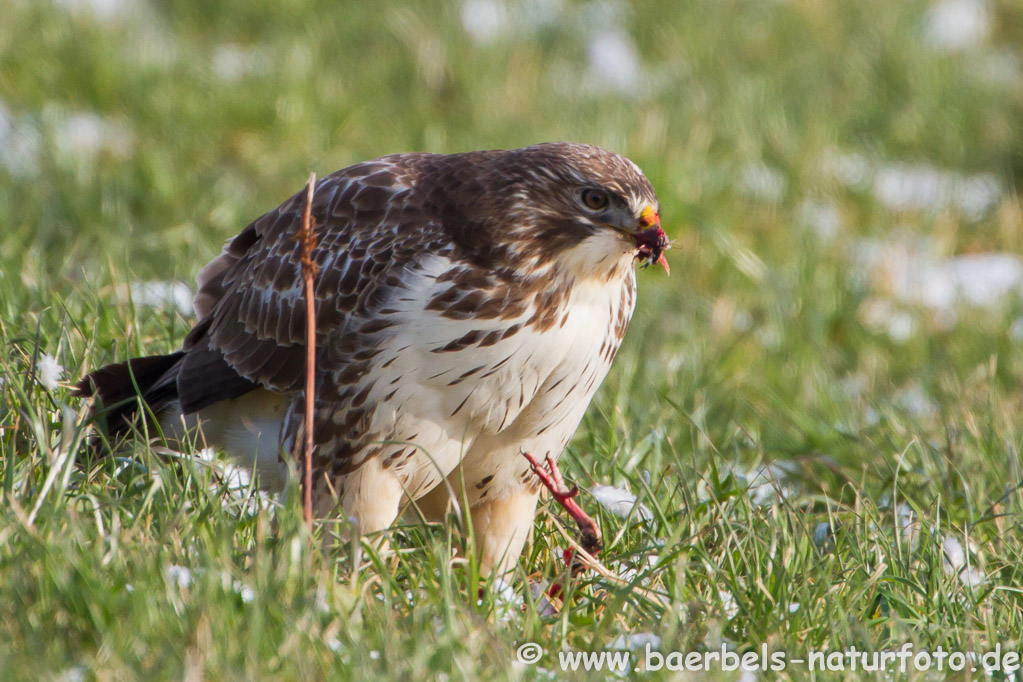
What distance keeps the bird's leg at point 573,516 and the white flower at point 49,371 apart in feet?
4.54

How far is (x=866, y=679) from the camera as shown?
2861 mm

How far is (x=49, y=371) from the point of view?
148 inches

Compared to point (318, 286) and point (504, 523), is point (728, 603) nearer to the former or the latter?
point (504, 523)

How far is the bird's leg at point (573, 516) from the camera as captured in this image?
10.7 feet

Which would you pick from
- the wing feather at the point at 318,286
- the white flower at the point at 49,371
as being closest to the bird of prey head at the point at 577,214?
the wing feather at the point at 318,286

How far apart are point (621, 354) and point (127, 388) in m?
2.18

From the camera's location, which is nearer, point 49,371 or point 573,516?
point 573,516

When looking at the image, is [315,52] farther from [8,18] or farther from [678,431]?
[678,431]

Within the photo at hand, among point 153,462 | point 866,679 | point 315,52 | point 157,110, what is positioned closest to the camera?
point 866,679

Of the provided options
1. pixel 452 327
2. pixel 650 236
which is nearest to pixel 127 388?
pixel 452 327

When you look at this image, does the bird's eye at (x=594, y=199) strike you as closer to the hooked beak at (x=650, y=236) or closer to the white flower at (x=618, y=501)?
the hooked beak at (x=650, y=236)

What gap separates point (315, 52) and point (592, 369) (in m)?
5.03

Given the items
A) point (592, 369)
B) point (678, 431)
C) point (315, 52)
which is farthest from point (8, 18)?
point (592, 369)

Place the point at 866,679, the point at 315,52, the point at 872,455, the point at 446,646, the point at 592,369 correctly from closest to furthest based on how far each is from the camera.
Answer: the point at 446,646
the point at 866,679
the point at 592,369
the point at 872,455
the point at 315,52
